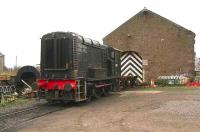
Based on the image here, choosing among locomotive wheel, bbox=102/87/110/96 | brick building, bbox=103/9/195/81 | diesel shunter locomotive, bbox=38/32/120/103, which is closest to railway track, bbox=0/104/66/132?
diesel shunter locomotive, bbox=38/32/120/103

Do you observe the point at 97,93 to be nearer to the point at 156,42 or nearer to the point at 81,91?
the point at 81,91

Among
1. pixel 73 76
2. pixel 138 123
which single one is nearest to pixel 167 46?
pixel 73 76

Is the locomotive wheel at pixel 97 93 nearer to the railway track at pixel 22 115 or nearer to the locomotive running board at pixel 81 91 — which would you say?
the locomotive running board at pixel 81 91

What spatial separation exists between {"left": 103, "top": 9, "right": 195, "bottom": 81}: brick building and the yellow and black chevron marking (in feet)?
4.05

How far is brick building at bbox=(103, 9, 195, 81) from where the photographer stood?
34781 mm

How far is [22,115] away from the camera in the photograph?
15.1m

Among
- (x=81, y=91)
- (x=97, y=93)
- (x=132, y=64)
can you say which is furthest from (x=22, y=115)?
(x=132, y=64)

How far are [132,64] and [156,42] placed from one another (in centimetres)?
446

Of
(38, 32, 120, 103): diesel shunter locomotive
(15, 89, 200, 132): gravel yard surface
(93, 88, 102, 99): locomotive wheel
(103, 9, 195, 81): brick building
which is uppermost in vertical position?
(103, 9, 195, 81): brick building

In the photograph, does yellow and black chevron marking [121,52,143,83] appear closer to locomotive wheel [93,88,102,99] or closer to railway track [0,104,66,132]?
locomotive wheel [93,88,102,99]

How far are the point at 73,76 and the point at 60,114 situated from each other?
3.22 meters

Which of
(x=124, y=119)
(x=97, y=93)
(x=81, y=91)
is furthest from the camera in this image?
(x=97, y=93)

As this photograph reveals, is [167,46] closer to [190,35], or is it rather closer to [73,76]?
[190,35]

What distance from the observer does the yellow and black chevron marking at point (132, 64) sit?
3259cm
